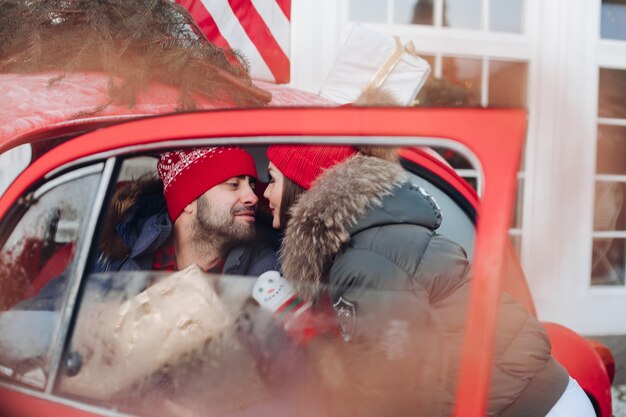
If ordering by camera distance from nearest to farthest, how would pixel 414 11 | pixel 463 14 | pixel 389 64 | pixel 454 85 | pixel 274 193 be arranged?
pixel 274 193, pixel 389 64, pixel 454 85, pixel 463 14, pixel 414 11

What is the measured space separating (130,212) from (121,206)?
3cm

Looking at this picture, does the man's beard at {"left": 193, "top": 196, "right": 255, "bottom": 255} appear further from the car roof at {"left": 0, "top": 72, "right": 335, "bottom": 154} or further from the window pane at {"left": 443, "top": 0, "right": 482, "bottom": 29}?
the window pane at {"left": 443, "top": 0, "right": 482, "bottom": 29}

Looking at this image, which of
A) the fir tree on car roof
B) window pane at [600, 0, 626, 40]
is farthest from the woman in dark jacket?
window pane at [600, 0, 626, 40]

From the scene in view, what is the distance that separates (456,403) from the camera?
37.3 inches

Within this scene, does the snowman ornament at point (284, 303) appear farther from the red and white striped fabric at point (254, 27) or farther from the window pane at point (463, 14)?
the window pane at point (463, 14)

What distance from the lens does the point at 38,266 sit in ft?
4.58

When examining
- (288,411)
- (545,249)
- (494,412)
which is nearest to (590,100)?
(545,249)

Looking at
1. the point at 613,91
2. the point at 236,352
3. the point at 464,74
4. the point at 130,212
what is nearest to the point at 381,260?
the point at 236,352

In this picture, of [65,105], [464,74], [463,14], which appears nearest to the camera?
[65,105]

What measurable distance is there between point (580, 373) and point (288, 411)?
3.21ft

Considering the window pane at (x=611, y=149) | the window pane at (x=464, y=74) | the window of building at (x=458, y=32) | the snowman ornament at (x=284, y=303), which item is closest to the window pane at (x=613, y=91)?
the window pane at (x=611, y=149)

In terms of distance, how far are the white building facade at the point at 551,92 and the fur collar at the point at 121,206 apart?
761 mm

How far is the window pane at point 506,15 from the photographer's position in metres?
2.78

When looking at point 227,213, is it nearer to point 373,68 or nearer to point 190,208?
point 190,208
